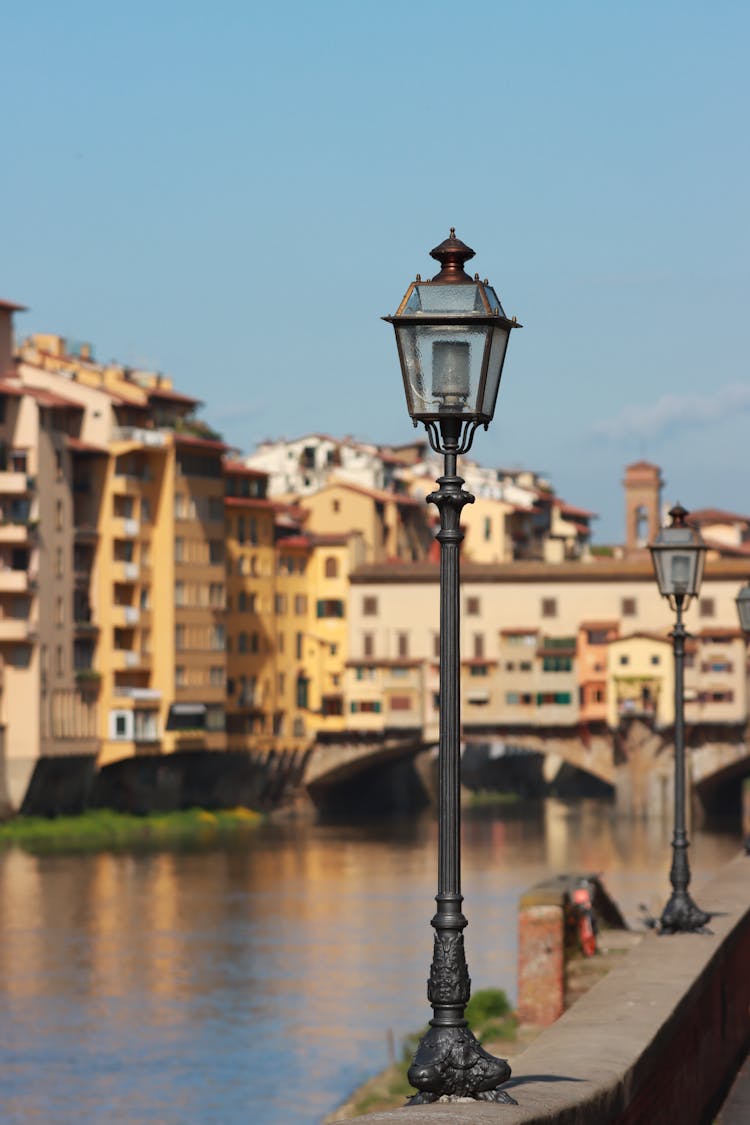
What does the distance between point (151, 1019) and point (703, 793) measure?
2560 inches

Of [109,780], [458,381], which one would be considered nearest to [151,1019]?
[458,381]

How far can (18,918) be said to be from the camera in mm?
61219

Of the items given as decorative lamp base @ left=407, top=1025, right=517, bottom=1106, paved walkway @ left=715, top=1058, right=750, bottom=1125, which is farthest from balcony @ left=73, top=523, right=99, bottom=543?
decorative lamp base @ left=407, top=1025, right=517, bottom=1106

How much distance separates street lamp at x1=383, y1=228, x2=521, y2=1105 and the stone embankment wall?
70 centimetres

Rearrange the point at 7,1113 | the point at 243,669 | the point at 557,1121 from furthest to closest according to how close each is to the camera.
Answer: the point at 243,669, the point at 7,1113, the point at 557,1121

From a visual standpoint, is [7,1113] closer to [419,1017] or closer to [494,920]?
[419,1017]

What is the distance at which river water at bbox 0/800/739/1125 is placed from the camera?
124 ft

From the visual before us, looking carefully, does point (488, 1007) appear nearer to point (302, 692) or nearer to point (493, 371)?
point (493, 371)

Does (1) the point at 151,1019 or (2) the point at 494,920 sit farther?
(2) the point at 494,920

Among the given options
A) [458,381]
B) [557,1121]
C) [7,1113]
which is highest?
[458,381]

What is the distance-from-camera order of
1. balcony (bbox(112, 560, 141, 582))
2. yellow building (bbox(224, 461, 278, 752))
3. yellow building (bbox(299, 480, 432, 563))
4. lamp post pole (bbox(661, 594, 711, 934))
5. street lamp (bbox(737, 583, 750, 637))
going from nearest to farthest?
lamp post pole (bbox(661, 594, 711, 934)), street lamp (bbox(737, 583, 750, 637)), balcony (bbox(112, 560, 141, 582)), yellow building (bbox(224, 461, 278, 752)), yellow building (bbox(299, 480, 432, 563))

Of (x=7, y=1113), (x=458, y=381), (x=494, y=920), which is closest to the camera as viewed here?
(x=458, y=381)

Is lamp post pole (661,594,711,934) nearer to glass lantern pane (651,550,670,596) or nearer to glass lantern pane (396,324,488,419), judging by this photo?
glass lantern pane (651,550,670,596)

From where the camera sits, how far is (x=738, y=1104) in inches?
623
